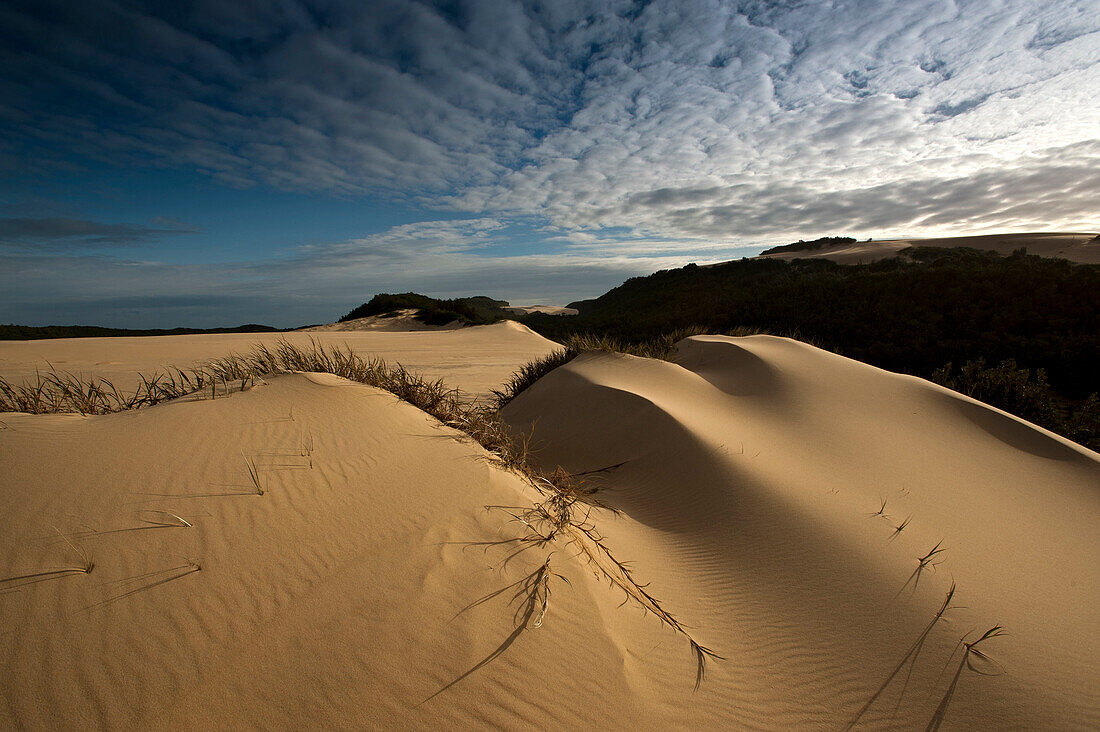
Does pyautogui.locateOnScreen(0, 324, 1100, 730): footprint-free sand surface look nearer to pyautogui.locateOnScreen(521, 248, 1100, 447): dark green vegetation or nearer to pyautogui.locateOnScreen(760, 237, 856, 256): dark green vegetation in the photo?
pyautogui.locateOnScreen(521, 248, 1100, 447): dark green vegetation

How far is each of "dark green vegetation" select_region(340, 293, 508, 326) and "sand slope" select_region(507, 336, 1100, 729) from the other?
17773 mm

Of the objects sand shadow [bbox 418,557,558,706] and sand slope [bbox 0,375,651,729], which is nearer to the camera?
sand slope [bbox 0,375,651,729]

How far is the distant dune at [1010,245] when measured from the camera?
69.6ft

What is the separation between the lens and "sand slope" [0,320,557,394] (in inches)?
354

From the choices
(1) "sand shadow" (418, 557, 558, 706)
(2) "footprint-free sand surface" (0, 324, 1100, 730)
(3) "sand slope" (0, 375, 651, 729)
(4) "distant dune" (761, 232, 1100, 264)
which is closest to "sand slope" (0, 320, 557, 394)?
(2) "footprint-free sand surface" (0, 324, 1100, 730)

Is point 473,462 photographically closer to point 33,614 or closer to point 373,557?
point 373,557

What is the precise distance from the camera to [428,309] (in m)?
24.5

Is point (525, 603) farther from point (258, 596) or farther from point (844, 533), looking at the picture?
point (844, 533)

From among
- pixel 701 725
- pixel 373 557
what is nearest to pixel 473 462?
pixel 373 557

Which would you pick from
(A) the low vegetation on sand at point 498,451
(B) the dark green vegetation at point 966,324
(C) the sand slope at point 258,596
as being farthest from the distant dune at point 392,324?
(C) the sand slope at point 258,596

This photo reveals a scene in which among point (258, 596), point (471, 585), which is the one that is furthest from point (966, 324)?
point (258, 596)

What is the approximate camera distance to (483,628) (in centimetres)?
170

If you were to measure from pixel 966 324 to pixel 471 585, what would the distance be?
44.0 feet

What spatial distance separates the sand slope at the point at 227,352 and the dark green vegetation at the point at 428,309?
557 centimetres
